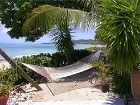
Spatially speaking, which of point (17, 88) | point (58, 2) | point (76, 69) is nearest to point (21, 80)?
point (17, 88)

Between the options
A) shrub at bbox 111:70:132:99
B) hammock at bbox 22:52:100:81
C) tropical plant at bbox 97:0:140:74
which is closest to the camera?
tropical plant at bbox 97:0:140:74

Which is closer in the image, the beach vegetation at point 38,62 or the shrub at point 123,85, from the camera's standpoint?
the shrub at point 123,85

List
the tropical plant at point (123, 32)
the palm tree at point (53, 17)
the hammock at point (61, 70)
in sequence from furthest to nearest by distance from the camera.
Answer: the palm tree at point (53, 17), the hammock at point (61, 70), the tropical plant at point (123, 32)

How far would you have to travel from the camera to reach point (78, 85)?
35.2 ft

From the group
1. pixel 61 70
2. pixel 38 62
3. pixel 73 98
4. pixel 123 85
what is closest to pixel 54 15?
pixel 61 70

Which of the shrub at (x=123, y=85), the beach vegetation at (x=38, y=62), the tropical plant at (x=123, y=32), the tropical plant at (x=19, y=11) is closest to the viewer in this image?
the tropical plant at (x=123, y=32)

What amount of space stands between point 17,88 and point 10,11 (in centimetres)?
611

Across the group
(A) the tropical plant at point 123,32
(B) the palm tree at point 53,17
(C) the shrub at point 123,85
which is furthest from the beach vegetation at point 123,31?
(B) the palm tree at point 53,17

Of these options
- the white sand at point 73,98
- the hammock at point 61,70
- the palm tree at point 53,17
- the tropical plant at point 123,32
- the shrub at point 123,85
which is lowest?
the white sand at point 73,98

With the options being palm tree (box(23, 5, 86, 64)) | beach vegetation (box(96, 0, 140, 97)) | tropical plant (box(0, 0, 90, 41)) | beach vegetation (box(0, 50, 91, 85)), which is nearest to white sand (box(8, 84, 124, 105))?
beach vegetation (box(96, 0, 140, 97))

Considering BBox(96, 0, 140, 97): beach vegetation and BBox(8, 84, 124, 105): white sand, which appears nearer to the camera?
BBox(96, 0, 140, 97): beach vegetation

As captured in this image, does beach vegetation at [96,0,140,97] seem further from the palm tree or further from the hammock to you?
the palm tree

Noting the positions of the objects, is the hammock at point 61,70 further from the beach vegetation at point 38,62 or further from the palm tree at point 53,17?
the palm tree at point 53,17

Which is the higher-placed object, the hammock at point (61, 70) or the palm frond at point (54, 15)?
the palm frond at point (54, 15)
